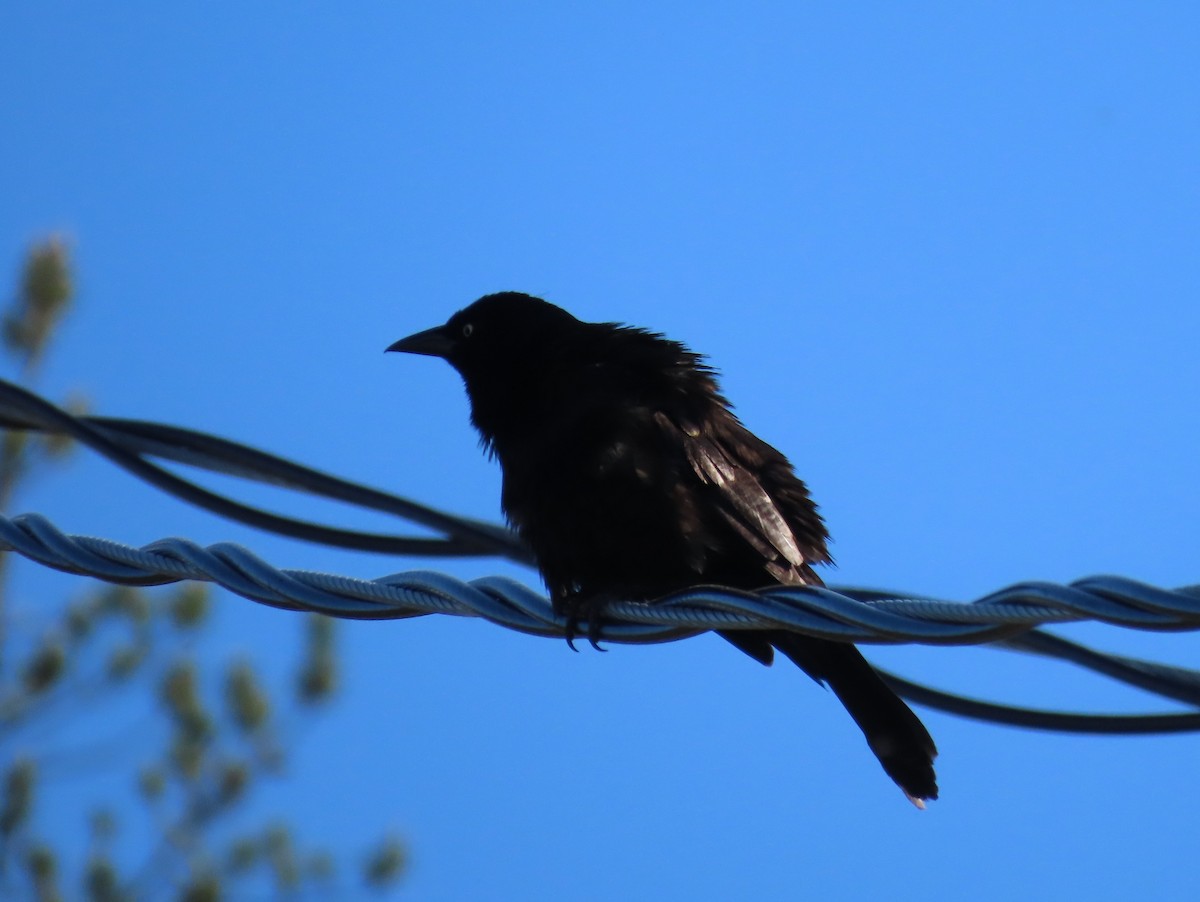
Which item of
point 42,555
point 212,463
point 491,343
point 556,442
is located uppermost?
point 491,343

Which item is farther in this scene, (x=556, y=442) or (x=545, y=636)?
Answer: (x=556, y=442)

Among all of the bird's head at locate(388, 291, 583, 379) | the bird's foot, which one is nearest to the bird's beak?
the bird's head at locate(388, 291, 583, 379)

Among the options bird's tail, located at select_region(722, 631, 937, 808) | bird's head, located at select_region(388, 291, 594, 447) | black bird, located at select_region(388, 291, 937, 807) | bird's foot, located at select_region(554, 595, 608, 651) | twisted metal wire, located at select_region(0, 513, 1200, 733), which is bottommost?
twisted metal wire, located at select_region(0, 513, 1200, 733)

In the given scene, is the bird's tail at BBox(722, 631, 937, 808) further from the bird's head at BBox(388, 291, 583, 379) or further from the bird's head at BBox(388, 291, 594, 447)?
the bird's head at BBox(388, 291, 583, 379)

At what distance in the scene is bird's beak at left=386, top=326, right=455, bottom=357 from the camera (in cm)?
613

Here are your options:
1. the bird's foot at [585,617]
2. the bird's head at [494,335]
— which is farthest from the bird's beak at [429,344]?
the bird's foot at [585,617]

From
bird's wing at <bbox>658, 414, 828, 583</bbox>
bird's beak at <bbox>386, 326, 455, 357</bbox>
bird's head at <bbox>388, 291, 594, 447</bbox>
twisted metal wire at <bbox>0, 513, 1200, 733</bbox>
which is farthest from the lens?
bird's beak at <bbox>386, 326, 455, 357</bbox>

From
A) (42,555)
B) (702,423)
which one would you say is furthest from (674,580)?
(42,555)

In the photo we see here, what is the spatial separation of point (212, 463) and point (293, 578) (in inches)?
56.7

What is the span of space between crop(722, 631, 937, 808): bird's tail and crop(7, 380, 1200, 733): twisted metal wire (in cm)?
8

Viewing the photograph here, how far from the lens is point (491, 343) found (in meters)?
5.80

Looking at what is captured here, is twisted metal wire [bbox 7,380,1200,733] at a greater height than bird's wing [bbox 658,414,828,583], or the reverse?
bird's wing [bbox 658,414,828,583]

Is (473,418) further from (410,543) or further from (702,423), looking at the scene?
(702,423)

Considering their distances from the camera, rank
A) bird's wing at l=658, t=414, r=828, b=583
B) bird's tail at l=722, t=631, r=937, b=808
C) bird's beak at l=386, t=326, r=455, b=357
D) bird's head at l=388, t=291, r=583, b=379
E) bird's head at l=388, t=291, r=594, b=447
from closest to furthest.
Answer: bird's tail at l=722, t=631, r=937, b=808 → bird's wing at l=658, t=414, r=828, b=583 → bird's head at l=388, t=291, r=594, b=447 → bird's head at l=388, t=291, r=583, b=379 → bird's beak at l=386, t=326, r=455, b=357
